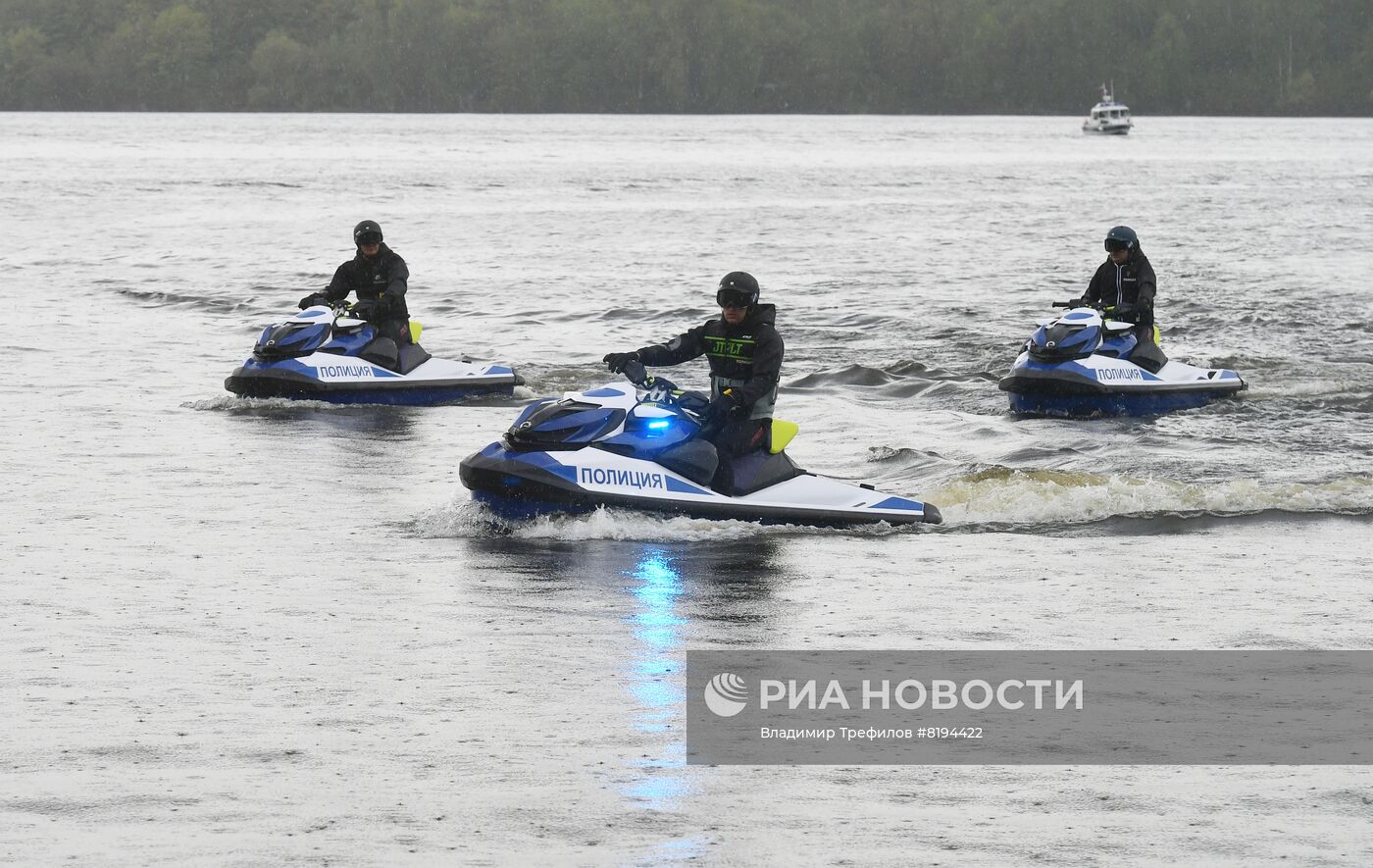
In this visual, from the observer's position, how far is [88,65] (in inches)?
7643

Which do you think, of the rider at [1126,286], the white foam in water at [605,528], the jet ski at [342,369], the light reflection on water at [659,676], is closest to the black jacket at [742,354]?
the white foam in water at [605,528]

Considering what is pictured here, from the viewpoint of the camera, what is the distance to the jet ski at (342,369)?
18.0m

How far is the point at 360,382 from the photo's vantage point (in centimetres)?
1825

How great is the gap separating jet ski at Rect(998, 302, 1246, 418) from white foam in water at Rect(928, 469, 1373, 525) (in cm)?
385

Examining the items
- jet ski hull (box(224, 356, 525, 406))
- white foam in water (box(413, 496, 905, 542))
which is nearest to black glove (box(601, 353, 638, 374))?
white foam in water (box(413, 496, 905, 542))

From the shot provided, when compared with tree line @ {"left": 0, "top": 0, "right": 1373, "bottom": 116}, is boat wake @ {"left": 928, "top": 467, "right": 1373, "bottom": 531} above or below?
below

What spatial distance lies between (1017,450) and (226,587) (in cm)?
795

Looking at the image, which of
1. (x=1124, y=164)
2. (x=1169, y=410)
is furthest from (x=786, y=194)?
(x=1169, y=410)

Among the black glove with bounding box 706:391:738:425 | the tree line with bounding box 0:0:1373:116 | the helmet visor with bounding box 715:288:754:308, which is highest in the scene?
the tree line with bounding box 0:0:1373:116

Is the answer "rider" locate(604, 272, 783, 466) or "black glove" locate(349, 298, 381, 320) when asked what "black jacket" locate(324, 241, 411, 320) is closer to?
"black glove" locate(349, 298, 381, 320)

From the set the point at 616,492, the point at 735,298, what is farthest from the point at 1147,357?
the point at 616,492

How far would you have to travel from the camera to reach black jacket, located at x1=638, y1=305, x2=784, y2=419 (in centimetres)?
1234
